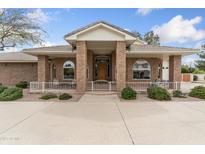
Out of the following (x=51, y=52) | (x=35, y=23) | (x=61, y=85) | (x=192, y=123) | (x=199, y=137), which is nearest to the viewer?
(x=199, y=137)

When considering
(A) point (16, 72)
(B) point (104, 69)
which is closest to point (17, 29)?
(A) point (16, 72)

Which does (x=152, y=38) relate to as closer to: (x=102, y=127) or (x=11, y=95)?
(x=11, y=95)

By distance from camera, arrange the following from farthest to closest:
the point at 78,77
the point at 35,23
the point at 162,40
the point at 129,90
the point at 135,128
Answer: the point at 162,40, the point at 35,23, the point at 78,77, the point at 129,90, the point at 135,128

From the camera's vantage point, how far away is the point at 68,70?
2214 centimetres

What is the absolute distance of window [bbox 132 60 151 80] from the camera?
861 inches

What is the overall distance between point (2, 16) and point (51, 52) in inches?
364

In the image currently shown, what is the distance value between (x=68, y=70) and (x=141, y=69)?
25.6 feet

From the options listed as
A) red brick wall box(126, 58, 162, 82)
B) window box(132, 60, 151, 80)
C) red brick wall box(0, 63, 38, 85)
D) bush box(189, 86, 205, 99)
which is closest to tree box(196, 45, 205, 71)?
red brick wall box(126, 58, 162, 82)

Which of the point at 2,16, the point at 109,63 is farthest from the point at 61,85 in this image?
the point at 2,16

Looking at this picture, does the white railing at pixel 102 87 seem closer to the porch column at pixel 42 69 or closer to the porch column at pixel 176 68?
the porch column at pixel 42 69

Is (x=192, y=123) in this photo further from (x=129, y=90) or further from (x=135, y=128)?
(x=129, y=90)

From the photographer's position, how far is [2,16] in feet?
74.0

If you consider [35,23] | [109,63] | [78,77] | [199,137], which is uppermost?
[35,23]

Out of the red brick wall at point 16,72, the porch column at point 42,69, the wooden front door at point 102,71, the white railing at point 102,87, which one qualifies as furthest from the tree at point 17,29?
the white railing at point 102,87
